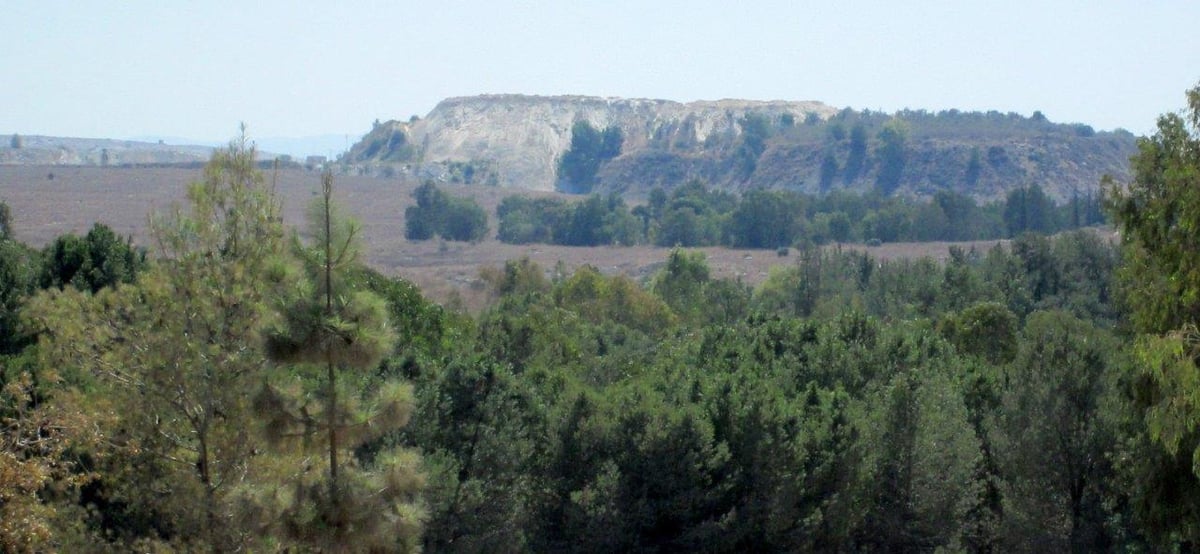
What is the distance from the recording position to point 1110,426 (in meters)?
24.2

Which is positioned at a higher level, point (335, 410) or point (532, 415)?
point (335, 410)

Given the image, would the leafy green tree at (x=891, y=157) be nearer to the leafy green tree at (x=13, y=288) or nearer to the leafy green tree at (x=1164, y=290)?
the leafy green tree at (x=13, y=288)

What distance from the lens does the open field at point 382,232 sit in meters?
93.8

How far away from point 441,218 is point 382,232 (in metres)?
6.07

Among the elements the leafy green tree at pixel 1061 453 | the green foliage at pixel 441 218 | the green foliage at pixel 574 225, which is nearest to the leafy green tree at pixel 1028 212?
the green foliage at pixel 574 225

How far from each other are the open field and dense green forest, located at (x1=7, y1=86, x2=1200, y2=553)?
5336 cm

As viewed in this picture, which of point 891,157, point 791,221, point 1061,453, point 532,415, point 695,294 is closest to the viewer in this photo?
point 1061,453

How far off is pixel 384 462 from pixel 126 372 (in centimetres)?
441

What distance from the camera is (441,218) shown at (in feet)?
431

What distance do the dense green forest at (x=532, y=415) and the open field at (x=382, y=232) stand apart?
175 feet

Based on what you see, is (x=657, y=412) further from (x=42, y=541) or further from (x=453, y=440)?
(x=42, y=541)

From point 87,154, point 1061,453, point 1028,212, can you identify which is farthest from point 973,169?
point 1061,453

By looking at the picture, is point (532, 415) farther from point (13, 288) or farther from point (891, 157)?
point (891, 157)

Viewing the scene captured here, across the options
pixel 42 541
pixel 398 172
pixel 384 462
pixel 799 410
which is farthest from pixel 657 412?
pixel 398 172
